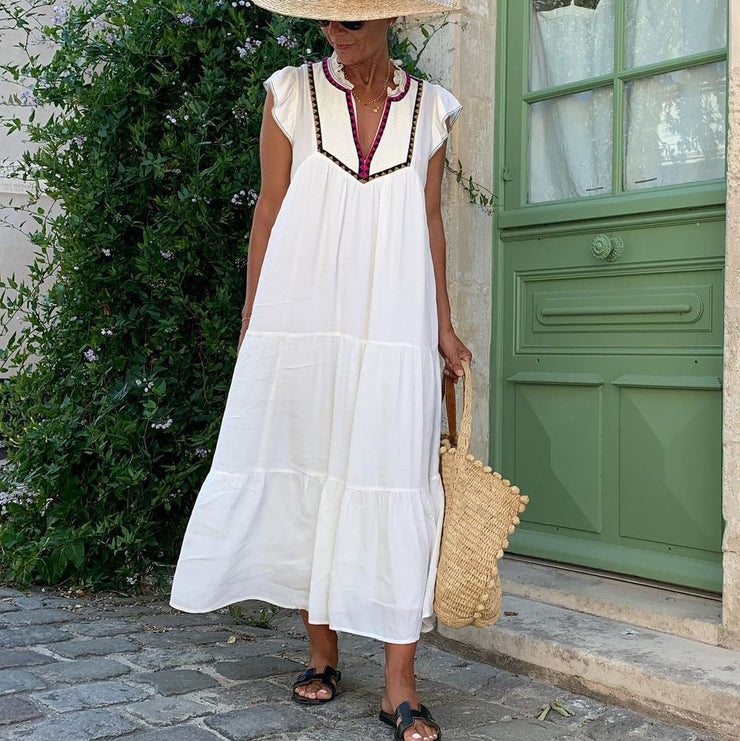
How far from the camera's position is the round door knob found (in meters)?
3.75

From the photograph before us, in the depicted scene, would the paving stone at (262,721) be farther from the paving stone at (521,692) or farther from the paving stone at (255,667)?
the paving stone at (521,692)

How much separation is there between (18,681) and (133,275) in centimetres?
187

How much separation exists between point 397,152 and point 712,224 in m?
1.17

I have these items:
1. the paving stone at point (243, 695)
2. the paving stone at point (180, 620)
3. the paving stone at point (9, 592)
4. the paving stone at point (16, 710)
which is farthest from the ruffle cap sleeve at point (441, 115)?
the paving stone at point (9, 592)

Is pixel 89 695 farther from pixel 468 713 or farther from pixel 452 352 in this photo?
pixel 452 352

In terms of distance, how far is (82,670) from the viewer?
3.33 metres

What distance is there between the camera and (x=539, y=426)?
4.05 meters

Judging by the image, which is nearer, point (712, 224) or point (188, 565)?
point (188, 565)

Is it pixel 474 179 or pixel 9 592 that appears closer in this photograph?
pixel 474 179

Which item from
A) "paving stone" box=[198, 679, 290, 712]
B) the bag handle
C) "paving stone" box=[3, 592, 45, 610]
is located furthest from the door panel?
"paving stone" box=[3, 592, 45, 610]

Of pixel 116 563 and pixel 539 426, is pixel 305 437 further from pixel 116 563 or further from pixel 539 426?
pixel 116 563

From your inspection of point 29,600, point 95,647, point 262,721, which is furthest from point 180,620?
point 262,721

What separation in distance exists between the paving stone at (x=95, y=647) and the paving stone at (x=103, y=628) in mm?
87

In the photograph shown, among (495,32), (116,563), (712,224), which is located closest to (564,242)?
(712,224)
